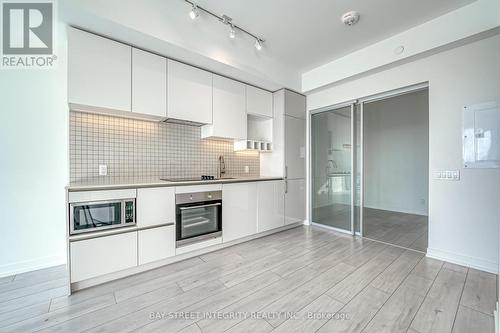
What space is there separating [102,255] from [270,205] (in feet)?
7.40

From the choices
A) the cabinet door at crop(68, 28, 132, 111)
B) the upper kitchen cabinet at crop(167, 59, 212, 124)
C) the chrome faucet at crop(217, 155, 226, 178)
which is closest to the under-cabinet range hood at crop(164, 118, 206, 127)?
the upper kitchen cabinet at crop(167, 59, 212, 124)

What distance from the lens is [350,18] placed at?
242 cm

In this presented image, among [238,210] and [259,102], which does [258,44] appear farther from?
[238,210]

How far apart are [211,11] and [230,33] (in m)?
0.30

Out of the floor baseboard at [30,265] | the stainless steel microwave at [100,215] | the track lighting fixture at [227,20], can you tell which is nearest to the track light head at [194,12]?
the track lighting fixture at [227,20]

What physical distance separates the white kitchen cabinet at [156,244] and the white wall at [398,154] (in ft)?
13.8

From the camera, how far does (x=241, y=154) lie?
3799mm

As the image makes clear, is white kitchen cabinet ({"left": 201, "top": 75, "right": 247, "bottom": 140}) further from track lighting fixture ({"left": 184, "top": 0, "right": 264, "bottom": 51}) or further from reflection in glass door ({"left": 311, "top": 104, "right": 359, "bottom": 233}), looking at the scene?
reflection in glass door ({"left": 311, "top": 104, "right": 359, "bottom": 233})

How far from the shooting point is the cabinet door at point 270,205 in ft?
10.7

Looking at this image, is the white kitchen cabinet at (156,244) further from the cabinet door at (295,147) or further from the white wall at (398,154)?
the white wall at (398,154)

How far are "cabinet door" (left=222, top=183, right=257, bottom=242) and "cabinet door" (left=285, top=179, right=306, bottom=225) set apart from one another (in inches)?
30.6

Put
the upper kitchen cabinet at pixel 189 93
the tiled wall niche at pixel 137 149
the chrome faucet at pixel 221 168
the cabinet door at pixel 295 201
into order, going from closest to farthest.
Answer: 1. the tiled wall niche at pixel 137 149
2. the upper kitchen cabinet at pixel 189 93
3. the chrome faucet at pixel 221 168
4. the cabinet door at pixel 295 201

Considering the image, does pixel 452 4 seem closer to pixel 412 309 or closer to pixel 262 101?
pixel 262 101

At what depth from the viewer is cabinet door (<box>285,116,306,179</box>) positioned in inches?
148
